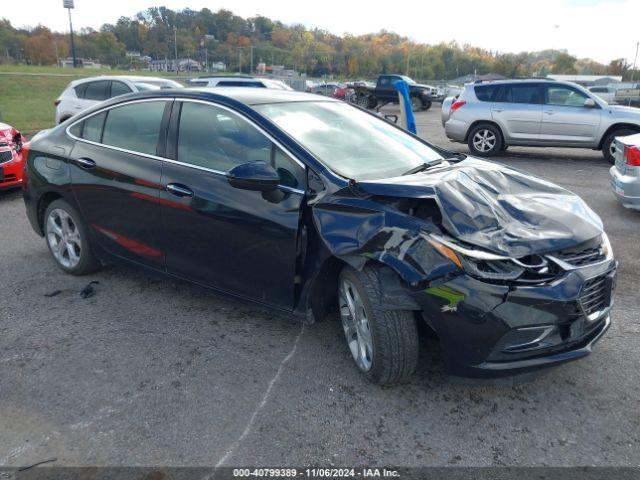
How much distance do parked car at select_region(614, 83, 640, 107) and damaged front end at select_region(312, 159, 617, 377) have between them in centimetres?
3599

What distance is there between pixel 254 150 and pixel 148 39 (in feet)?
374

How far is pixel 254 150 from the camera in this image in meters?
3.52

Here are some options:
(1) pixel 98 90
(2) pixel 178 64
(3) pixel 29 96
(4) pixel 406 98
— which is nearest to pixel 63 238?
(4) pixel 406 98

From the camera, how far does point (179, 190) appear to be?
3.73 meters

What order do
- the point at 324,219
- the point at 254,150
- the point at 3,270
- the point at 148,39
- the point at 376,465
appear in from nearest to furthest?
1. the point at 376,465
2. the point at 324,219
3. the point at 254,150
4. the point at 3,270
5. the point at 148,39

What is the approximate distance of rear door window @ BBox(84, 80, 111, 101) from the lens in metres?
12.5

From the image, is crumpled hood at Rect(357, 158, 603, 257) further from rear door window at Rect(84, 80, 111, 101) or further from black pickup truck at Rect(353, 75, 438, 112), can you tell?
black pickup truck at Rect(353, 75, 438, 112)

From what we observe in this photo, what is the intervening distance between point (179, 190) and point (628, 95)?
173ft

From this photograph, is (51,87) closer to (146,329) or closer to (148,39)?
(146,329)

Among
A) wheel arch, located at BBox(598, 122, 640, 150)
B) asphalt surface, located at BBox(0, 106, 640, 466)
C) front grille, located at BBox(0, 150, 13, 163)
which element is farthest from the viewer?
wheel arch, located at BBox(598, 122, 640, 150)

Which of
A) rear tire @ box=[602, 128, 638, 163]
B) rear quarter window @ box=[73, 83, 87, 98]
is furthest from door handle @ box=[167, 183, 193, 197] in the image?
rear quarter window @ box=[73, 83, 87, 98]

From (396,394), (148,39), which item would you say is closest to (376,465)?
(396,394)

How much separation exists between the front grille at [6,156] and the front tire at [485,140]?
896cm

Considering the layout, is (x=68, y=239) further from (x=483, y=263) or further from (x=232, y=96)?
(x=483, y=263)
